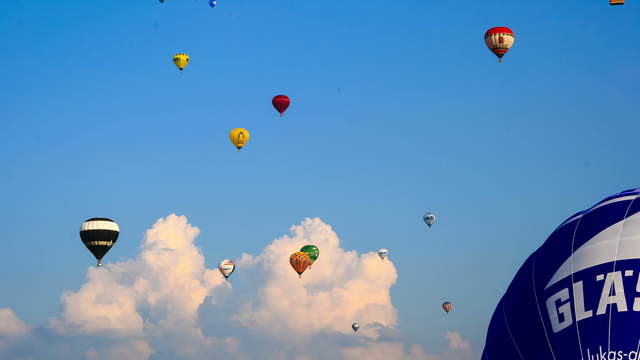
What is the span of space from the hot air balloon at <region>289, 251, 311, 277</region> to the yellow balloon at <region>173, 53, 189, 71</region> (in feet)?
61.7

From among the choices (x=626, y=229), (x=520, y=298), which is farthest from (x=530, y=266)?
(x=626, y=229)

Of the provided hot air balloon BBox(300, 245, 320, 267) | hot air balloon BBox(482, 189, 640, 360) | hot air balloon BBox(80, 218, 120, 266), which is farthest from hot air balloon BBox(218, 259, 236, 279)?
hot air balloon BBox(482, 189, 640, 360)

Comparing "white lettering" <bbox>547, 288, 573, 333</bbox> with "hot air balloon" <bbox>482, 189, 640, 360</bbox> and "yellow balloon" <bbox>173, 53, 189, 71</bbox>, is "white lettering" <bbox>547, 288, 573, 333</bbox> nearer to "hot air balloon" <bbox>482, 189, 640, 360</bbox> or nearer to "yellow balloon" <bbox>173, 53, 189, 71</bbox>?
"hot air balloon" <bbox>482, 189, 640, 360</bbox>

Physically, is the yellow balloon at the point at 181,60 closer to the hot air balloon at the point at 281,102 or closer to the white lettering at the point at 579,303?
the hot air balloon at the point at 281,102

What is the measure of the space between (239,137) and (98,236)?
781 inches

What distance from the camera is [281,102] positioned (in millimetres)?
91250

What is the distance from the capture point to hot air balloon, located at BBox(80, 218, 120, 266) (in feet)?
263

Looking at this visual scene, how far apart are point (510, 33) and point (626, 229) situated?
46865 millimetres

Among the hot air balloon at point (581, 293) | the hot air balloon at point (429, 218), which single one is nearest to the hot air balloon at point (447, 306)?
the hot air balloon at point (429, 218)

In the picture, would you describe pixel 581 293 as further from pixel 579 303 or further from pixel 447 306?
pixel 447 306

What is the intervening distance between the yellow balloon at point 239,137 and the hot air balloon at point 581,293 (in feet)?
186

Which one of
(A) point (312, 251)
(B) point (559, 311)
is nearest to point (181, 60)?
(A) point (312, 251)

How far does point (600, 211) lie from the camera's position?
129 ft

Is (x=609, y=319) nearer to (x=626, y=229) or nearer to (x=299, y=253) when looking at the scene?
(x=626, y=229)
